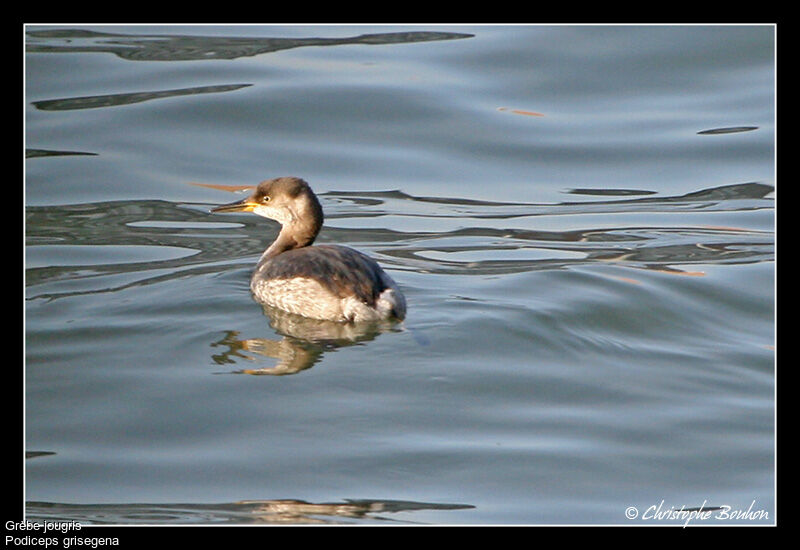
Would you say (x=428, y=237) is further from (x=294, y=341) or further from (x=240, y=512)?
(x=240, y=512)

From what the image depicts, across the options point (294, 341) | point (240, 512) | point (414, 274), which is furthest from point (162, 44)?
point (240, 512)

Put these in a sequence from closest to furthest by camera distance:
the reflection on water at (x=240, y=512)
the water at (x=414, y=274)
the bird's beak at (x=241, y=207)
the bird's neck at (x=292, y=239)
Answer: the reflection on water at (x=240, y=512) → the water at (x=414, y=274) → the bird's neck at (x=292, y=239) → the bird's beak at (x=241, y=207)

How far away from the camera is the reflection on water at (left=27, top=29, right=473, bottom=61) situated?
13273mm

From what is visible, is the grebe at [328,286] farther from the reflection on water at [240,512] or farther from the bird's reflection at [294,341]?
the reflection on water at [240,512]

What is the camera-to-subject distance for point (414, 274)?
→ 865 cm

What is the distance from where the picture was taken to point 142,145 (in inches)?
448

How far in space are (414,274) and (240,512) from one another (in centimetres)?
348

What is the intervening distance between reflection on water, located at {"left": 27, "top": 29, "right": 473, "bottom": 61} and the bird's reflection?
632 centimetres

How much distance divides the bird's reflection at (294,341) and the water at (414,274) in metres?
0.03

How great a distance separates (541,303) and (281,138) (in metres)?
4.72

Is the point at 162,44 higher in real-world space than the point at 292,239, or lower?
higher

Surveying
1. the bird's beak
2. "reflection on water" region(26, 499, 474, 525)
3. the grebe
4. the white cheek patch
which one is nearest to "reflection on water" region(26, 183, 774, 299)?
the bird's beak

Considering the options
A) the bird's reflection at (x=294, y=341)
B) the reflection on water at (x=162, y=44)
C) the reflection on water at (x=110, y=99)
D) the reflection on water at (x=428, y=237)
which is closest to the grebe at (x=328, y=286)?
the bird's reflection at (x=294, y=341)

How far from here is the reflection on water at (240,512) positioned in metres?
5.36
